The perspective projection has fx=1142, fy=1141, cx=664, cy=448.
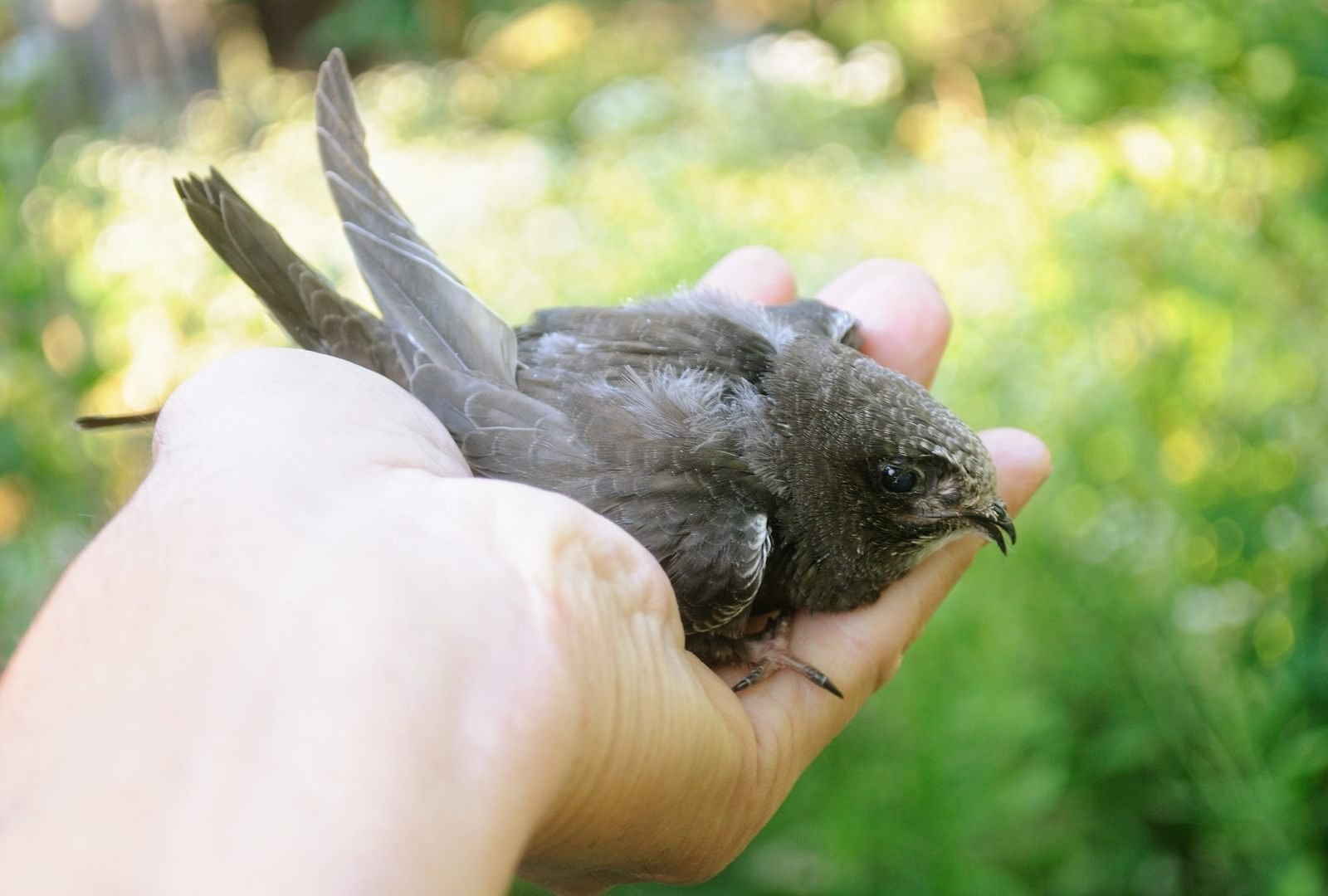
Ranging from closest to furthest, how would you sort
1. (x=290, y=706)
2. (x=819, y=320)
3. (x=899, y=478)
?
(x=290, y=706)
(x=899, y=478)
(x=819, y=320)

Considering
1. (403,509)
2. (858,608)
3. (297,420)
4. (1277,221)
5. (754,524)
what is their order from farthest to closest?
(1277,221), (858,608), (754,524), (297,420), (403,509)

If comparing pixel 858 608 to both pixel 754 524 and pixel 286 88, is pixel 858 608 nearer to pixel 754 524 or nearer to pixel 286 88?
pixel 754 524

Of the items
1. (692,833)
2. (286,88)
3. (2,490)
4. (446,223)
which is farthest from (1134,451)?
(286,88)

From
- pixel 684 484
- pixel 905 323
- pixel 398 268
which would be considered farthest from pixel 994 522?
pixel 398 268

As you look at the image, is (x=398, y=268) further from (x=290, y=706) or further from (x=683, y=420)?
(x=290, y=706)

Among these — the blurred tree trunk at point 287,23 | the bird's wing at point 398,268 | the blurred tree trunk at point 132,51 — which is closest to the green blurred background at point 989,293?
the blurred tree trunk at point 132,51

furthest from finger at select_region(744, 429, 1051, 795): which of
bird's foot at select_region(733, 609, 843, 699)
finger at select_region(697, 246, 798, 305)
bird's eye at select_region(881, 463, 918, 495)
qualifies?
finger at select_region(697, 246, 798, 305)

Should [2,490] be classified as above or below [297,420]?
below

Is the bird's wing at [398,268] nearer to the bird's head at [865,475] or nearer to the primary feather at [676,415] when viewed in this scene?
the primary feather at [676,415]
